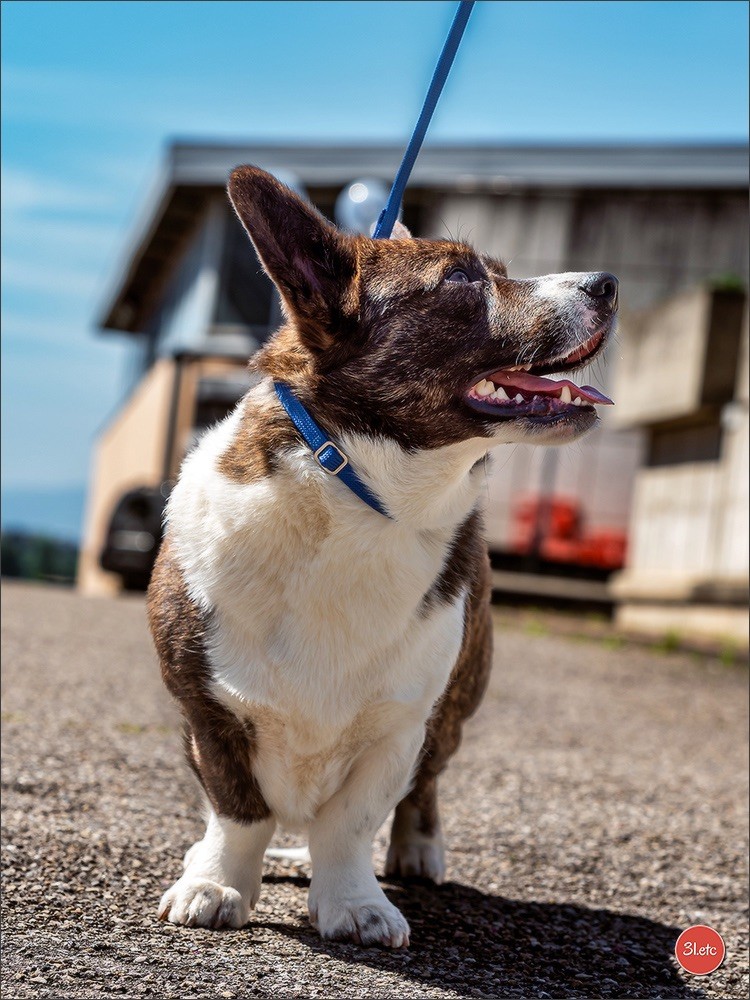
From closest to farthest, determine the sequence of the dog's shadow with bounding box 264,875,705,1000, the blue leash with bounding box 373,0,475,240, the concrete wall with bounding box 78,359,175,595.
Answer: the dog's shadow with bounding box 264,875,705,1000 < the blue leash with bounding box 373,0,475,240 < the concrete wall with bounding box 78,359,175,595

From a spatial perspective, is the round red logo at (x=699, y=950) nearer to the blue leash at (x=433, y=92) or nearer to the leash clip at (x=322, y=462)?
the leash clip at (x=322, y=462)

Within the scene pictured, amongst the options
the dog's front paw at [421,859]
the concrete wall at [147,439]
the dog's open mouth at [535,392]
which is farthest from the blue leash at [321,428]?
the concrete wall at [147,439]

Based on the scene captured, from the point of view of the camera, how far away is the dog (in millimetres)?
2895

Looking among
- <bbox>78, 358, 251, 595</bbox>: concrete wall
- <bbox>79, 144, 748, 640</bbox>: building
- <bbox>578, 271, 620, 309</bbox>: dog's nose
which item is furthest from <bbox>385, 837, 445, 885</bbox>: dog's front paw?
<bbox>79, 144, 748, 640</bbox>: building

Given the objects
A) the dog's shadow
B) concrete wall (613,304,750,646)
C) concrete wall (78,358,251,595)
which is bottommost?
the dog's shadow

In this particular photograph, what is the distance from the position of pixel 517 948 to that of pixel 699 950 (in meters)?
0.44

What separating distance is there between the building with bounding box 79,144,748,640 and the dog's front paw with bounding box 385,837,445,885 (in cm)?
1029

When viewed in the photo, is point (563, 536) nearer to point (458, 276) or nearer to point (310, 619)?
point (458, 276)

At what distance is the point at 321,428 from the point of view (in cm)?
295

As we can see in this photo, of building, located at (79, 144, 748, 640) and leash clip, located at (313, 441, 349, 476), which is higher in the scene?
building, located at (79, 144, 748, 640)

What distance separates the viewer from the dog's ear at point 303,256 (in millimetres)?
2908

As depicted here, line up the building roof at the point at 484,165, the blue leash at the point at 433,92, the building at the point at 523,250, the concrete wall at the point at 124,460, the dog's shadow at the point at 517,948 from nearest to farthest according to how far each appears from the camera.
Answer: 1. the dog's shadow at the point at 517,948
2. the blue leash at the point at 433,92
3. the building at the point at 523,250
4. the building roof at the point at 484,165
5. the concrete wall at the point at 124,460

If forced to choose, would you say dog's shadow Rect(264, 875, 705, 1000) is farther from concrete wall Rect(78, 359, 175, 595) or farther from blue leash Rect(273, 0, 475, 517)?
concrete wall Rect(78, 359, 175, 595)

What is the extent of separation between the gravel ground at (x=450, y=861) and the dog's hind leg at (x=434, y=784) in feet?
0.24
